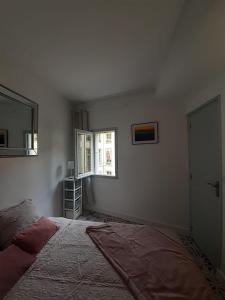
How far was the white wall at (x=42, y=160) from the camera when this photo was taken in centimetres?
204

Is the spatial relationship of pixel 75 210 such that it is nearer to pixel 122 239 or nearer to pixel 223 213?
pixel 122 239

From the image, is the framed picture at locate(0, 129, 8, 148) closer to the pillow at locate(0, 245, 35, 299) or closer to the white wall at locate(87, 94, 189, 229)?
the pillow at locate(0, 245, 35, 299)

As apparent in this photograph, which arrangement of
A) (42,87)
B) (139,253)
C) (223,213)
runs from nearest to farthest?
(139,253)
(223,213)
(42,87)

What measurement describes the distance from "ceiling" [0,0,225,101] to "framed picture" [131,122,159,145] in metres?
0.79

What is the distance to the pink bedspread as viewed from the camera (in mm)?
1014

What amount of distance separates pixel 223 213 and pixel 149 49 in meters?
1.98

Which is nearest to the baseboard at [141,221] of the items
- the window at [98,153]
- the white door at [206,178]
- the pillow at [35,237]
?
the white door at [206,178]

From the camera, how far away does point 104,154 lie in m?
3.94

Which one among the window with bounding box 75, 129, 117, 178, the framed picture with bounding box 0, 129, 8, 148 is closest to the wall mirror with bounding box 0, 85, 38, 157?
the framed picture with bounding box 0, 129, 8, 148

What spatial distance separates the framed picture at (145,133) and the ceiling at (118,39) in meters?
0.79

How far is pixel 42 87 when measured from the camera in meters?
2.76

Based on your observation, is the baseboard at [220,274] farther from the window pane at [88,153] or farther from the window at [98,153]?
the window pane at [88,153]

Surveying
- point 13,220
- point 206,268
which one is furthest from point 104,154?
point 206,268

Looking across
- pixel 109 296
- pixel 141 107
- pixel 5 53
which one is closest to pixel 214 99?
pixel 141 107
